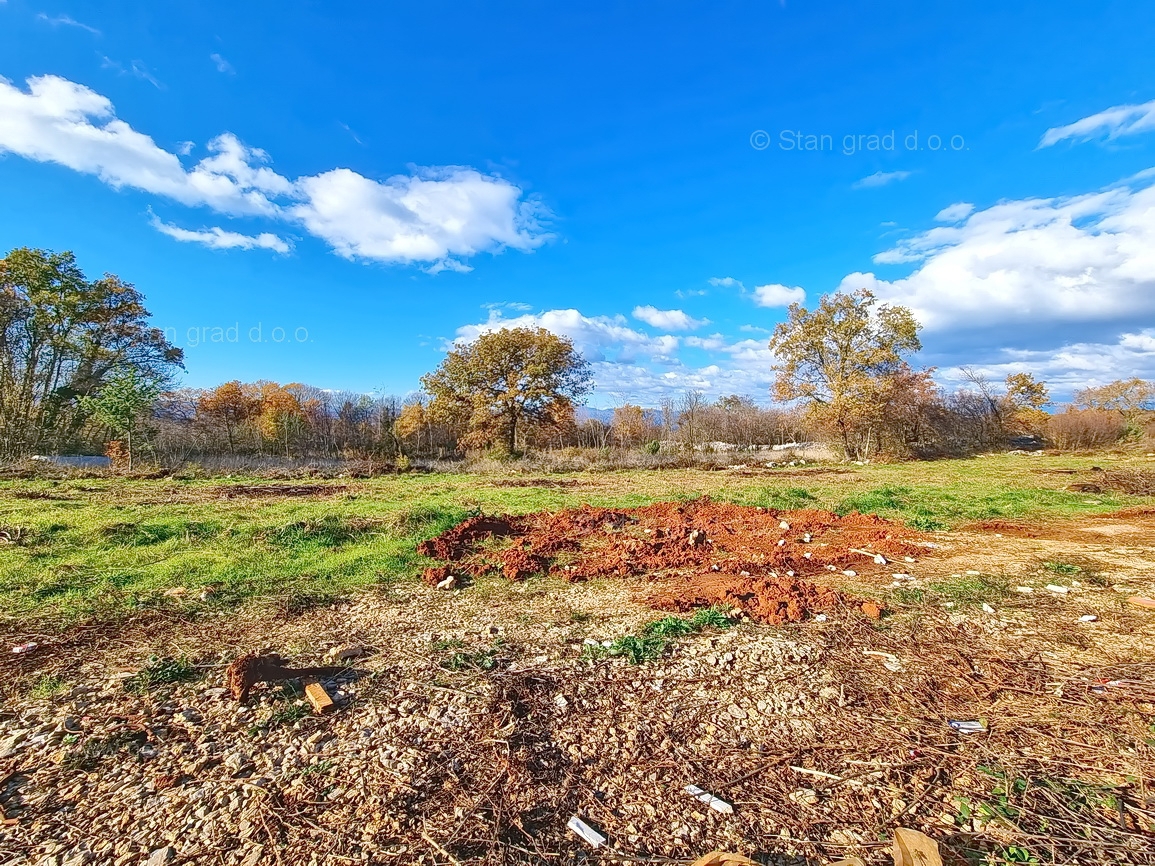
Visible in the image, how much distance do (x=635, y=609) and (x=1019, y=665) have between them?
9.72 feet

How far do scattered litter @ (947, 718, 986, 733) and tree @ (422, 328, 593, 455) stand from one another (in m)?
26.2

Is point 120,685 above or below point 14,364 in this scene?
below

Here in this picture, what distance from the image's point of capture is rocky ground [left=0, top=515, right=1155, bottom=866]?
206 cm

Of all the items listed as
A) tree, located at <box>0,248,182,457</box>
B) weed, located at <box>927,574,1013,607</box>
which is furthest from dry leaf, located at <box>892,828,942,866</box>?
tree, located at <box>0,248,182,457</box>

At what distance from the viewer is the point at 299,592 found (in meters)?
5.26

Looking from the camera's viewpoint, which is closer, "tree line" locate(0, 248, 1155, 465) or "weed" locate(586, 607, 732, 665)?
"weed" locate(586, 607, 732, 665)

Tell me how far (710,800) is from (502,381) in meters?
27.3

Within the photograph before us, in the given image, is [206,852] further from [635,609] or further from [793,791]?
[635,609]

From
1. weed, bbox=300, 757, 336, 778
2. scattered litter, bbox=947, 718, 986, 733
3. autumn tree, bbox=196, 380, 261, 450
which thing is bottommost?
weed, bbox=300, 757, 336, 778

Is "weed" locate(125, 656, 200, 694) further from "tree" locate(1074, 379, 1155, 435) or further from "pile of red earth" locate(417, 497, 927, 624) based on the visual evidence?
"tree" locate(1074, 379, 1155, 435)

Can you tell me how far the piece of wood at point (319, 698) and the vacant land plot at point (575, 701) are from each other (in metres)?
0.06

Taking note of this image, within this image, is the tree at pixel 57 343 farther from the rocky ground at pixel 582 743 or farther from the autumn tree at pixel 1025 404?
the autumn tree at pixel 1025 404

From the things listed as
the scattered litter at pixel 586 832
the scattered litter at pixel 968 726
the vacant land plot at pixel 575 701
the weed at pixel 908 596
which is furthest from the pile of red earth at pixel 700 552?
the scattered litter at pixel 586 832

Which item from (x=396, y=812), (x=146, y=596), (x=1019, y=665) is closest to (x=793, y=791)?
(x=396, y=812)
